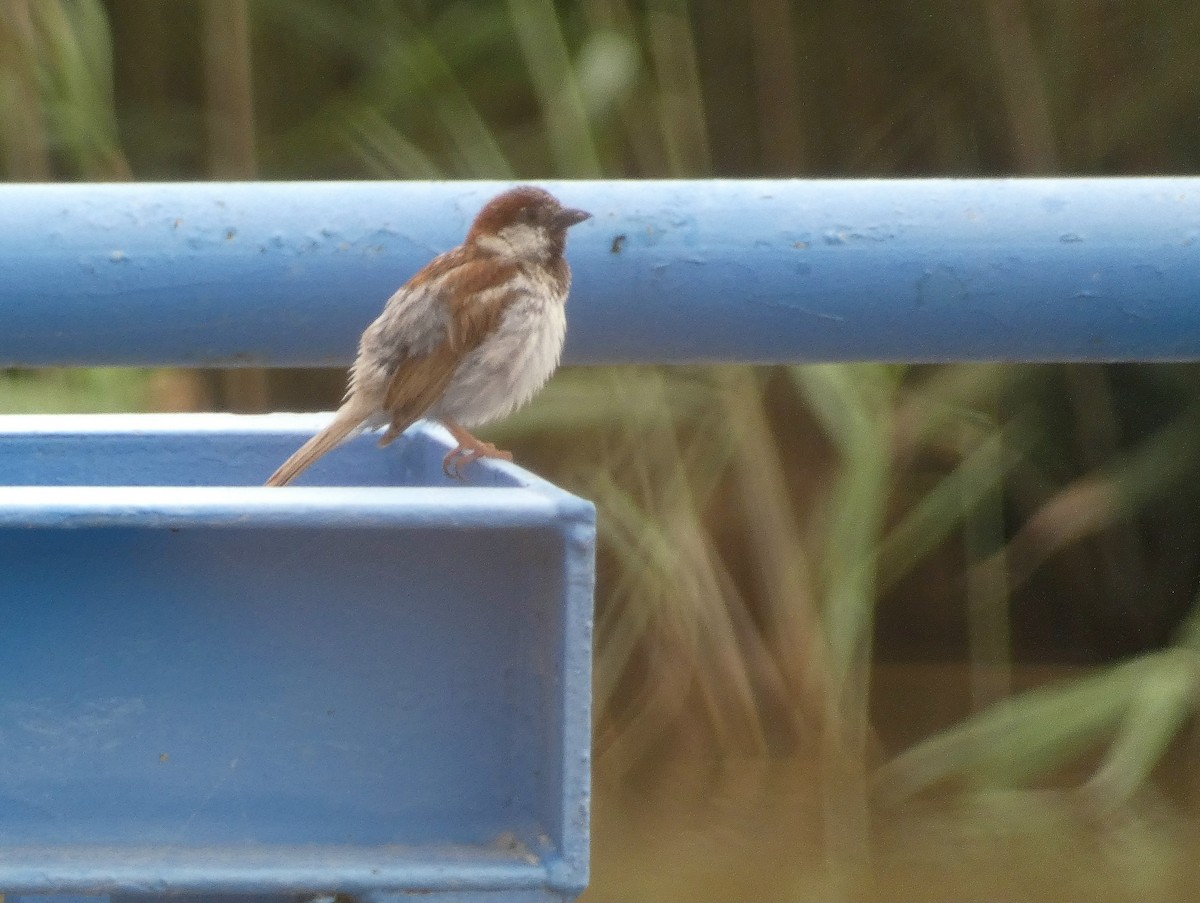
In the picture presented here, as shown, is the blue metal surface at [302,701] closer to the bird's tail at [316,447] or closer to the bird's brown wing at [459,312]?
the bird's tail at [316,447]

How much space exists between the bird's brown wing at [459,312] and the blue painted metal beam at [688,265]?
1.88 ft

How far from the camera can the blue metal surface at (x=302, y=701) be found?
3.01 feet

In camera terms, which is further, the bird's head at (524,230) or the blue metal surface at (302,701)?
the bird's head at (524,230)

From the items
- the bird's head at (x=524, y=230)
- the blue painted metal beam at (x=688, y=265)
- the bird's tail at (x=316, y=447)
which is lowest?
the bird's tail at (x=316, y=447)

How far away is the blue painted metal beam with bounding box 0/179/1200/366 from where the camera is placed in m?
1.22

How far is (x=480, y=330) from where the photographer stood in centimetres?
195

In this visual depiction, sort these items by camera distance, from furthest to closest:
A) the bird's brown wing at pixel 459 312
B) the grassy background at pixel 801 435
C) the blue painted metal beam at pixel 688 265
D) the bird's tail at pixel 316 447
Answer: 1. the grassy background at pixel 801 435
2. the bird's brown wing at pixel 459 312
3. the bird's tail at pixel 316 447
4. the blue painted metal beam at pixel 688 265

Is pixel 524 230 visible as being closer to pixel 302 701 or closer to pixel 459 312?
pixel 459 312

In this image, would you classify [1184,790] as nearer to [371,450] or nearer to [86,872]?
[371,450]

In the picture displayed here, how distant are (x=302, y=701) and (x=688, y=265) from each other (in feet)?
1.55

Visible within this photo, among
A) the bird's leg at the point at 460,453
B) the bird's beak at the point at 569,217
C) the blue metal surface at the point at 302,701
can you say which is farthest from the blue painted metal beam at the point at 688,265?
the blue metal surface at the point at 302,701

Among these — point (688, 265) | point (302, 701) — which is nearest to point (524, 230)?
point (688, 265)

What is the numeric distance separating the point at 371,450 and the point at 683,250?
500 millimetres

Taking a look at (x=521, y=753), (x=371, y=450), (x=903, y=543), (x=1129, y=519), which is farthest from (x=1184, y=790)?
(x=521, y=753)
